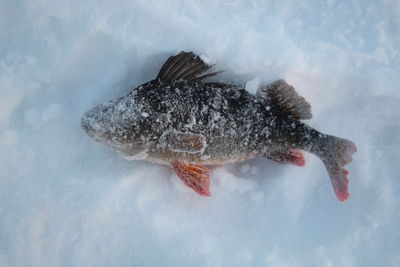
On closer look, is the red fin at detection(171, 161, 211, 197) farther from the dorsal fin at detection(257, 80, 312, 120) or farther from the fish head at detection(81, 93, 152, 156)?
the dorsal fin at detection(257, 80, 312, 120)

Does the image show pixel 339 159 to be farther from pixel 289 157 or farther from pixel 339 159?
pixel 289 157

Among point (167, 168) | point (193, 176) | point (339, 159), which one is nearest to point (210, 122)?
point (193, 176)

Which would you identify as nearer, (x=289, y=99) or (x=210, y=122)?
(x=210, y=122)

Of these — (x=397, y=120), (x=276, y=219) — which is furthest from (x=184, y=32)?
(x=397, y=120)

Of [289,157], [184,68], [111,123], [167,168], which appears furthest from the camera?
[167,168]

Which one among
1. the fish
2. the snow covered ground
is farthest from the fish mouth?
the snow covered ground

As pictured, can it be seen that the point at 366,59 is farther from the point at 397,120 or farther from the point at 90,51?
the point at 90,51
